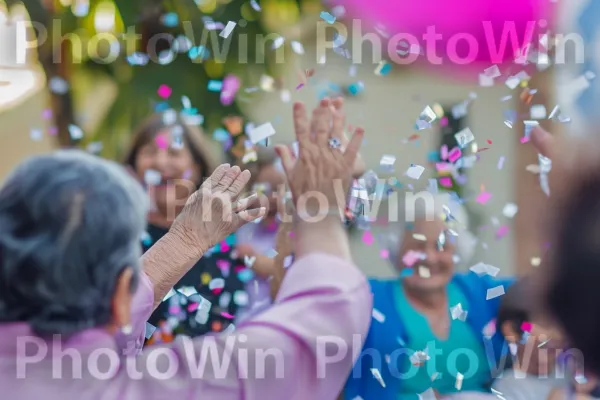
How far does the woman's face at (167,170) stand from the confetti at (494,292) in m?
0.98

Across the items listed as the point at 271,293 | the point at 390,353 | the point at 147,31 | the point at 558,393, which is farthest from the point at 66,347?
the point at 147,31

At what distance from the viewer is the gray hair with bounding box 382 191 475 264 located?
225 cm

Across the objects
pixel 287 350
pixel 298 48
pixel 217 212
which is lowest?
pixel 287 350

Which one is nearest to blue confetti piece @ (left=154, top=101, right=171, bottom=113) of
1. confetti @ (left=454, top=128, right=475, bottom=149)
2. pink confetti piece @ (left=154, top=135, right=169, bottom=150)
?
pink confetti piece @ (left=154, top=135, right=169, bottom=150)

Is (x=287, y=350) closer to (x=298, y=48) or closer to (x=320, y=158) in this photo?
(x=320, y=158)

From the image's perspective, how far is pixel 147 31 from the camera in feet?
9.27

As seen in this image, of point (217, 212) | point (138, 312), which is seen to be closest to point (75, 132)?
point (217, 212)

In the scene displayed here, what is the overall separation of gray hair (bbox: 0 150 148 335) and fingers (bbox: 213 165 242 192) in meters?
0.35

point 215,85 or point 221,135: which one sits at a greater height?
point 215,85

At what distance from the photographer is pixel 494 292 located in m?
2.20

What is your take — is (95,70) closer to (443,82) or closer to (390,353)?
(443,82)

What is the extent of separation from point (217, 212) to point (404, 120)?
1.71 meters

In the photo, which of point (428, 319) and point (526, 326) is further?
point (428, 319)

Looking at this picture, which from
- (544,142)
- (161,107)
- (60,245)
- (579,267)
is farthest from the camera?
(161,107)
